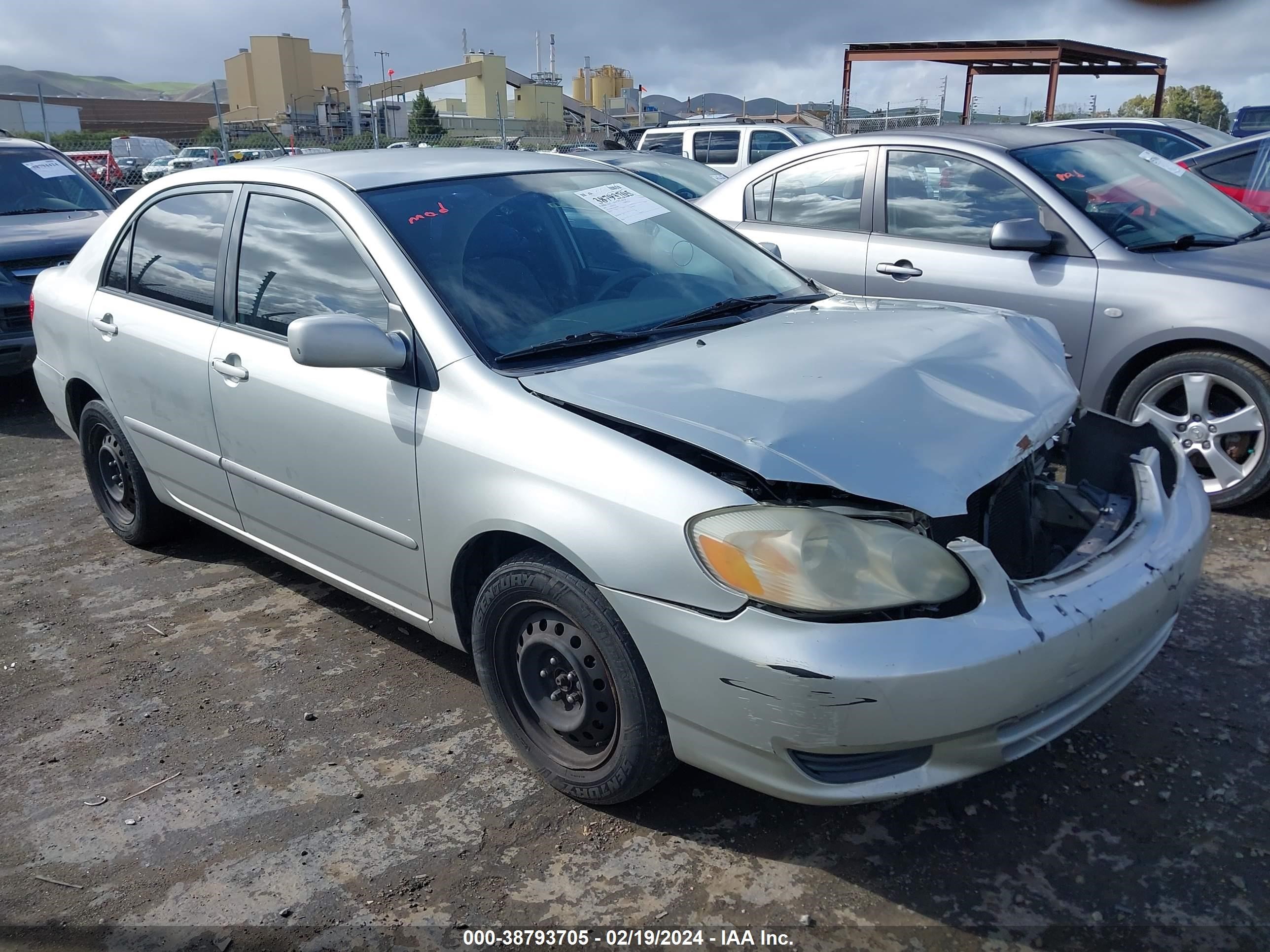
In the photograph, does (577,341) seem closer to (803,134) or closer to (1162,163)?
(1162,163)

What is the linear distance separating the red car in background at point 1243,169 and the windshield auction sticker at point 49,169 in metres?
9.19

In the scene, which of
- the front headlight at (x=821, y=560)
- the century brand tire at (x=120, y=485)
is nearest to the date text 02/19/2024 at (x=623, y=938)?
the front headlight at (x=821, y=560)

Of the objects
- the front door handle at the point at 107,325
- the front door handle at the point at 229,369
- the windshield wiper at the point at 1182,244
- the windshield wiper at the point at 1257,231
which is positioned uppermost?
the windshield wiper at the point at 1257,231

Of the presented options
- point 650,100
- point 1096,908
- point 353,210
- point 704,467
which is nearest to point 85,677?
point 353,210

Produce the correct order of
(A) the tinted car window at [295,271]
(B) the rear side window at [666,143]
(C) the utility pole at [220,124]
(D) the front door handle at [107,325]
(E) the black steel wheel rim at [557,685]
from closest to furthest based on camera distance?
(E) the black steel wheel rim at [557,685], (A) the tinted car window at [295,271], (D) the front door handle at [107,325], (C) the utility pole at [220,124], (B) the rear side window at [666,143]

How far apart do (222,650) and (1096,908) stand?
292cm

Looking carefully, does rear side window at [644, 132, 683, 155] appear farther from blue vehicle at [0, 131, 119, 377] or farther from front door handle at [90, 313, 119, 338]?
front door handle at [90, 313, 119, 338]

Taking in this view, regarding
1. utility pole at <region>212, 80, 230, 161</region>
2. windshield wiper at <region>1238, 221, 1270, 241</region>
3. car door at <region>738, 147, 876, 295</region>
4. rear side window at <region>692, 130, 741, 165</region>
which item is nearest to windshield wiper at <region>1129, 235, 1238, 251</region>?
windshield wiper at <region>1238, 221, 1270, 241</region>

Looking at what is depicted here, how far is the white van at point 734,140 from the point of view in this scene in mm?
15055

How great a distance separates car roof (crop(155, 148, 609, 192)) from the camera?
328cm

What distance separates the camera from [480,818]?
2660mm

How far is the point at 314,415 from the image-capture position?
3098 millimetres

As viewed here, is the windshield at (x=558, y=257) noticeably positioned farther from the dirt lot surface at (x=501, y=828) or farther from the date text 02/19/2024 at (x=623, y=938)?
the date text 02/19/2024 at (x=623, y=938)

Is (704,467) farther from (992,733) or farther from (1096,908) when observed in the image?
(1096,908)
